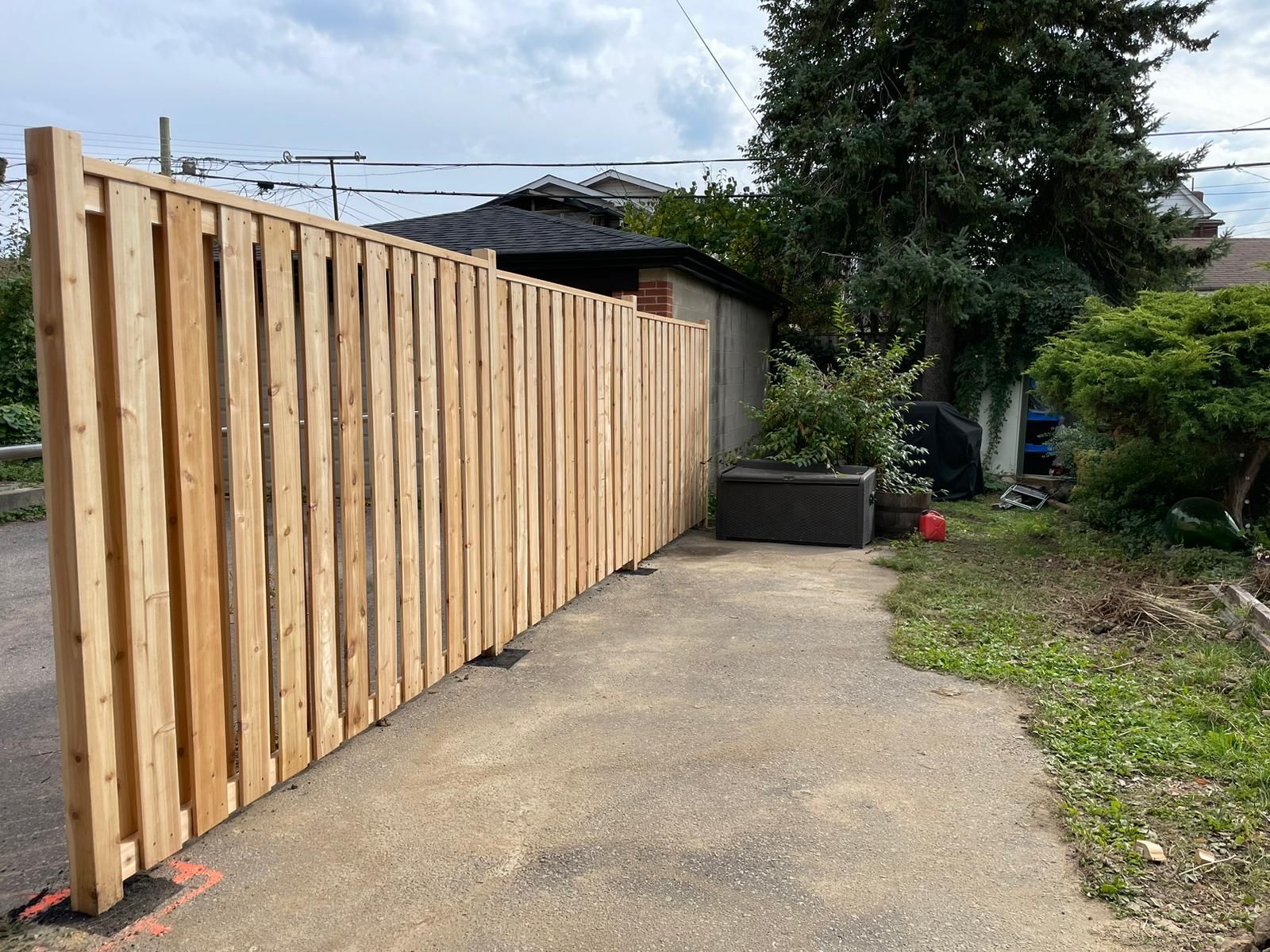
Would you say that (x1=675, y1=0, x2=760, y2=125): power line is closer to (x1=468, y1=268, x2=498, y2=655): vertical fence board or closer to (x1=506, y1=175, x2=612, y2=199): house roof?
(x1=506, y1=175, x2=612, y2=199): house roof

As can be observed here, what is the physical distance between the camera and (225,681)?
8.97 feet

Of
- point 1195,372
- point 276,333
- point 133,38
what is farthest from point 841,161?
point 276,333

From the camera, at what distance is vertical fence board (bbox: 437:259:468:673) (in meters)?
3.91

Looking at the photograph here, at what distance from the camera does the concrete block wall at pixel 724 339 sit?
889 centimetres

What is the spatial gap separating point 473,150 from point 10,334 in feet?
41.2

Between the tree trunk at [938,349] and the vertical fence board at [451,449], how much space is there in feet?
37.1

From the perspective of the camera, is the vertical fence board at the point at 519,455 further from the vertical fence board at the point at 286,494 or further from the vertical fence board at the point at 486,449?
the vertical fence board at the point at 286,494

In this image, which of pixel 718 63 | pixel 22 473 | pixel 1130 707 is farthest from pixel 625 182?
pixel 1130 707

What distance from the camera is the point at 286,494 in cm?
297

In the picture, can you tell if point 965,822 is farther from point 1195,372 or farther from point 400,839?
point 1195,372

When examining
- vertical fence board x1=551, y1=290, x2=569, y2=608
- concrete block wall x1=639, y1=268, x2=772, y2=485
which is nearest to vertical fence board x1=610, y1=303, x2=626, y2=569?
vertical fence board x1=551, y1=290, x2=569, y2=608

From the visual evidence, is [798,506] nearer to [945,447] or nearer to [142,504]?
[945,447]

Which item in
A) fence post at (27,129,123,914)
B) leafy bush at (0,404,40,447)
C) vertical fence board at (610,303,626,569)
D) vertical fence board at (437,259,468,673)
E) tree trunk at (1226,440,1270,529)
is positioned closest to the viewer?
fence post at (27,129,123,914)

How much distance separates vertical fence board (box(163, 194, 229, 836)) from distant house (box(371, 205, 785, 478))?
20.9 feet
